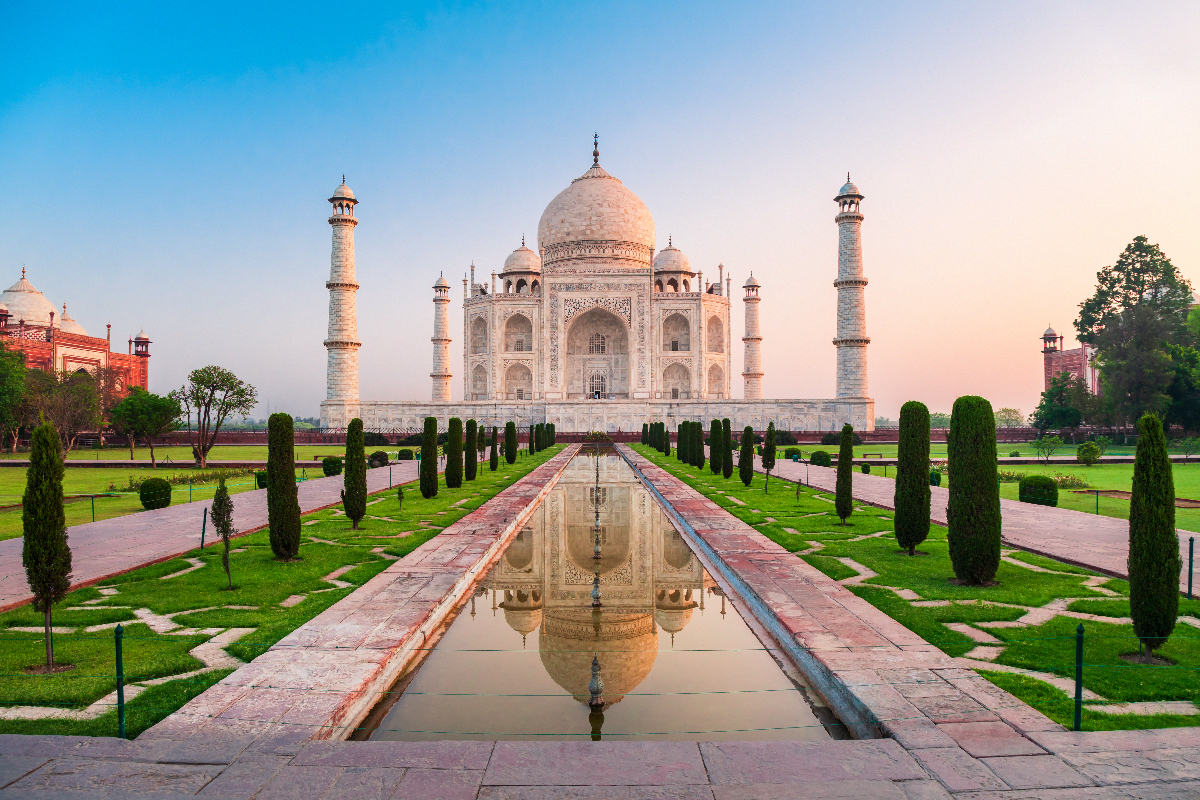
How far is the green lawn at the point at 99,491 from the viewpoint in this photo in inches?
403

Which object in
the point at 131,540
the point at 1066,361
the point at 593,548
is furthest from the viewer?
the point at 1066,361

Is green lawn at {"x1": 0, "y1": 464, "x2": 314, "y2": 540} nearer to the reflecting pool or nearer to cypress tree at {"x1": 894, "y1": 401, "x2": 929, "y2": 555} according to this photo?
the reflecting pool

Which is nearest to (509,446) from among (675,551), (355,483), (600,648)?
(355,483)

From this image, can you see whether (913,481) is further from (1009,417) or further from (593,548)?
(1009,417)

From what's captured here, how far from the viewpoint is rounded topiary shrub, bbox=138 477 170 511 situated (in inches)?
427

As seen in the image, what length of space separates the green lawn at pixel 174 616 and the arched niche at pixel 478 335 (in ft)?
101

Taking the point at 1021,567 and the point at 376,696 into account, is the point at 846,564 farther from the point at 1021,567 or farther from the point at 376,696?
the point at 376,696

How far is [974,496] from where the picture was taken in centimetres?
596

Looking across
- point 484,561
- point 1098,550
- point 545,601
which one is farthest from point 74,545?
point 1098,550

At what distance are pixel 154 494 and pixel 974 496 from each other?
11.2 m

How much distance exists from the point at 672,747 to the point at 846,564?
4.27 meters

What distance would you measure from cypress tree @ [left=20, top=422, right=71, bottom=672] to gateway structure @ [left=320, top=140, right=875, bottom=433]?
27.8 m

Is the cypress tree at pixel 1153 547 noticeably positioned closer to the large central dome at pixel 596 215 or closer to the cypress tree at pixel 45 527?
the cypress tree at pixel 45 527

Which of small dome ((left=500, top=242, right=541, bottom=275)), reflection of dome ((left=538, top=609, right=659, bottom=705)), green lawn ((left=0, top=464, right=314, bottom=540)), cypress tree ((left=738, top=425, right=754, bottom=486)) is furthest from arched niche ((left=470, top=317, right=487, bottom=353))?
reflection of dome ((left=538, top=609, right=659, bottom=705))
